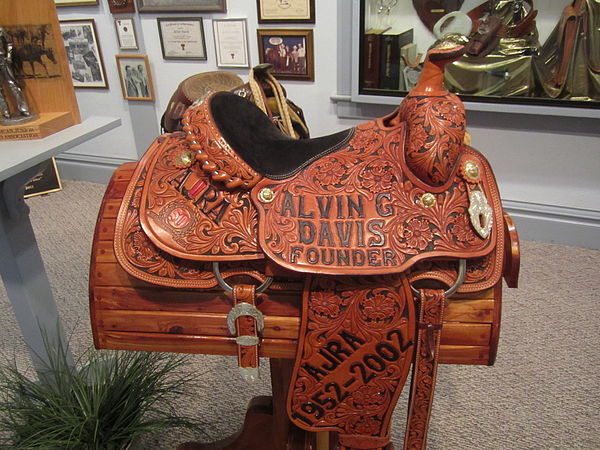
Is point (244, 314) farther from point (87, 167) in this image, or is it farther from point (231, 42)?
point (87, 167)

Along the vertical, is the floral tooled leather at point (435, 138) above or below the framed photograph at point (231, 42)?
below

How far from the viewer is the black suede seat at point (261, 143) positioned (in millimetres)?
742

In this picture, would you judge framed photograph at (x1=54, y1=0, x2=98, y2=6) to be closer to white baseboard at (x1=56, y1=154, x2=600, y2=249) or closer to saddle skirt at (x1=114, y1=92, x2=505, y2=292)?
saddle skirt at (x1=114, y1=92, x2=505, y2=292)

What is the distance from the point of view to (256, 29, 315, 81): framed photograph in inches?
84.0

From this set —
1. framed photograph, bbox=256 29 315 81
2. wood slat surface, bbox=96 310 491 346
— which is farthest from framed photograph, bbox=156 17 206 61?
wood slat surface, bbox=96 310 491 346

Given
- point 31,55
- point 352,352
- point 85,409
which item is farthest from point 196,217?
point 31,55

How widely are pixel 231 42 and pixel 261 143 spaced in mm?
1703

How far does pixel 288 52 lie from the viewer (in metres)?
2.19

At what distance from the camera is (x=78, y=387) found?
104 cm

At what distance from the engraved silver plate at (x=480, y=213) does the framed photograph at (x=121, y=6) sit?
237 cm

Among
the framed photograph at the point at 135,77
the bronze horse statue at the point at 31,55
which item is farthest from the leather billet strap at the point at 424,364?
the framed photograph at the point at 135,77

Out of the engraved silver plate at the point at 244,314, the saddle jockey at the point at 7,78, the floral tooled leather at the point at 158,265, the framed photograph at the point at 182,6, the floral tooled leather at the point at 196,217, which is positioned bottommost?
the engraved silver plate at the point at 244,314

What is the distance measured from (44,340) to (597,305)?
1935 mm

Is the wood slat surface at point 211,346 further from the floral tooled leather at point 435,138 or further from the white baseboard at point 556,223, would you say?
the white baseboard at point 556,223
